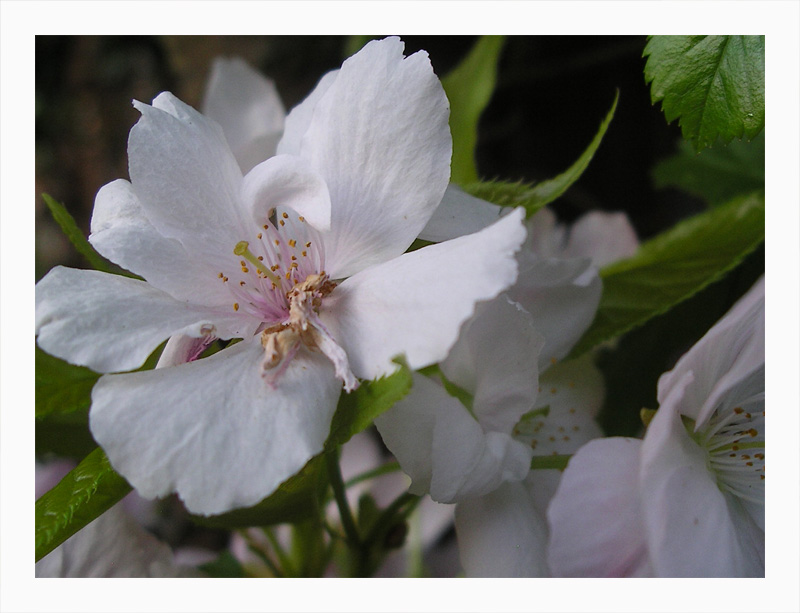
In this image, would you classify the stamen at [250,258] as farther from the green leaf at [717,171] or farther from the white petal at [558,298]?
the green leaf at [717,171]

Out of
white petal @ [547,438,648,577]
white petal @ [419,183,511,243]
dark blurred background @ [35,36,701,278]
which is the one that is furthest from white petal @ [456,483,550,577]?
dark blurred background @ [35,36,701,278]

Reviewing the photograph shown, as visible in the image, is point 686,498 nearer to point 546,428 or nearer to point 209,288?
point 546,428

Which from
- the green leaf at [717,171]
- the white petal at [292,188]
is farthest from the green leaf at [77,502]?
the green leaf at [717,171]

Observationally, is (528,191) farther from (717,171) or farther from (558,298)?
(717,171)

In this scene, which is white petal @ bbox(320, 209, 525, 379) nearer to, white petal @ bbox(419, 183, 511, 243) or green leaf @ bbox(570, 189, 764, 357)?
white petal @ bbox(419, 183, 511, 243)

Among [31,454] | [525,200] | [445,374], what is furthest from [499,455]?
[31,454]
